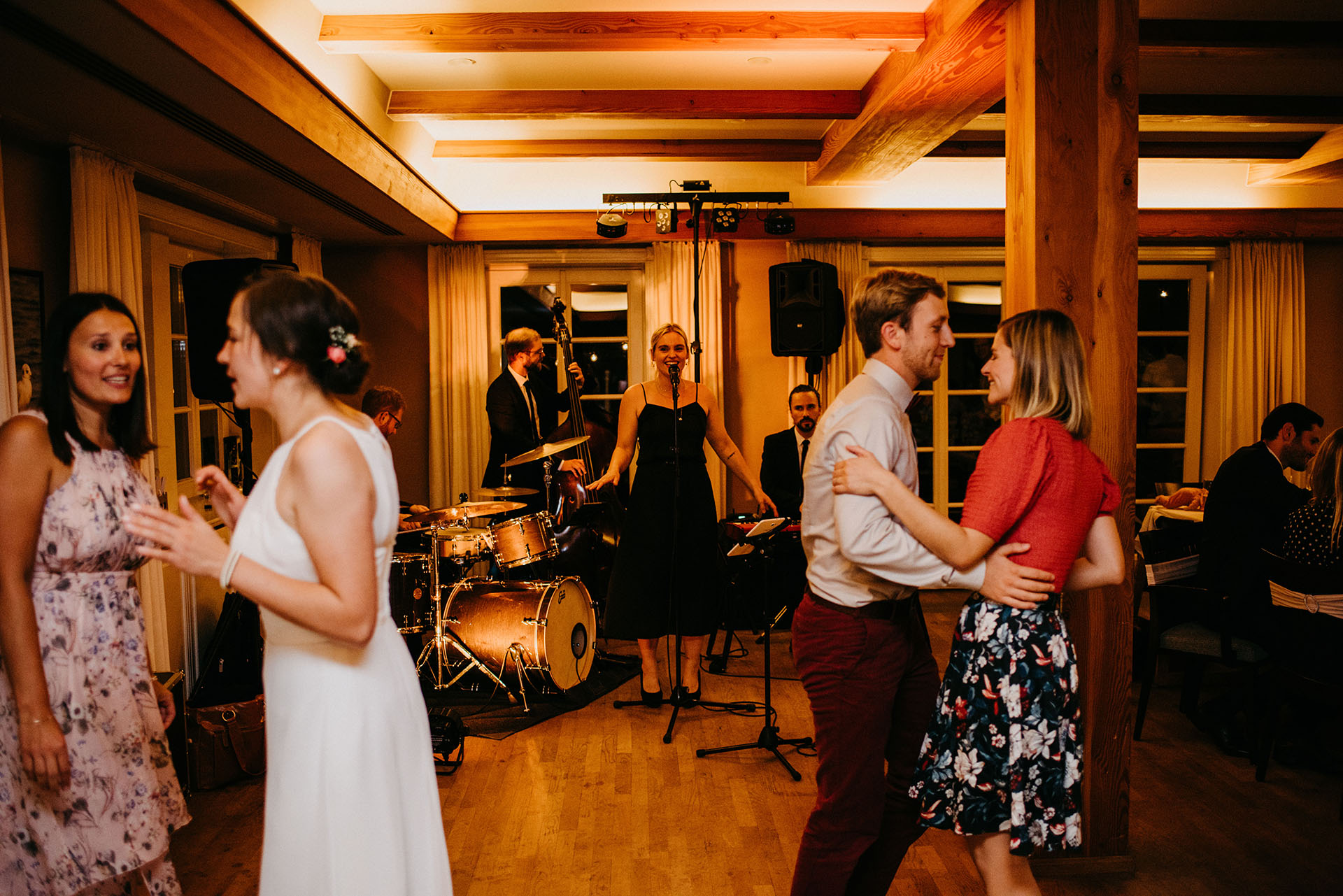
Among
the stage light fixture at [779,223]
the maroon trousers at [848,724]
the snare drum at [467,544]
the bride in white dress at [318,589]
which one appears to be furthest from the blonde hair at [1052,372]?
the stage light fixture at [779,223]

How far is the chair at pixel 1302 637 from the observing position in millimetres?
3418

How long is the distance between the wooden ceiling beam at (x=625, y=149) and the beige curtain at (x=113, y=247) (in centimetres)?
236

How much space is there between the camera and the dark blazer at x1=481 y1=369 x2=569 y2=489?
555 centimetres

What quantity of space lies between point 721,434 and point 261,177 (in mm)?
2514

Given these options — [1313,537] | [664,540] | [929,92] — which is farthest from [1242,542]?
[664,540]

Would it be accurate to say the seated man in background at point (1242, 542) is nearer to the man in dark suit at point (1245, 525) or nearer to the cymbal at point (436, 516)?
the man in dark suit at point (1245, 525)

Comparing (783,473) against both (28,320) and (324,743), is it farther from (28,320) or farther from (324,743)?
(324,743)

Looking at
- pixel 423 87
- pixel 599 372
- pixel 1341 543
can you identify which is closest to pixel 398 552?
pixel 423 87

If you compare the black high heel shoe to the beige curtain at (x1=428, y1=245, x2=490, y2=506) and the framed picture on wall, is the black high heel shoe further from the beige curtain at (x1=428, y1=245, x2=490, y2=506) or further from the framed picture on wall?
the framed picture on wall

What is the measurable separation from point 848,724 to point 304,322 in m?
1.49

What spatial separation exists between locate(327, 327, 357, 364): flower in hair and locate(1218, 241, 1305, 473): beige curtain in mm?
7352

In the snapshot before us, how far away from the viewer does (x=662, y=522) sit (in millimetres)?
4332

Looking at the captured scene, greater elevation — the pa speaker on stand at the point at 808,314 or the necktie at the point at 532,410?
the pa speaker on stand at the point at 808,314

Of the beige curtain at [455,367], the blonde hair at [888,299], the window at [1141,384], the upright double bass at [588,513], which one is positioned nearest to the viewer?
the blonde hair at [888,299]
